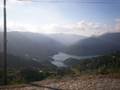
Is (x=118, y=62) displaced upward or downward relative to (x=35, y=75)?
upward

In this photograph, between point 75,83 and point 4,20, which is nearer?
point 75,83

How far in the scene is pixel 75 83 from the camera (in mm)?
13367

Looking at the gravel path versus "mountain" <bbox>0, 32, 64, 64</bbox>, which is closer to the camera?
the gravel path

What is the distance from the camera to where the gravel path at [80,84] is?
479 inches

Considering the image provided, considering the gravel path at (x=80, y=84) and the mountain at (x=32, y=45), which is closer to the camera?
the gravel path at (x=80, y=84)

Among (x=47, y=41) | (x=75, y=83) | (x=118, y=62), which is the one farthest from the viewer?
(x=47, y=41)

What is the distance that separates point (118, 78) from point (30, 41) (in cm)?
10277

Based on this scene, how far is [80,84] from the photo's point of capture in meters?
13.0

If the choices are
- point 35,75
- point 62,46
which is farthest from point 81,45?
point 35,75

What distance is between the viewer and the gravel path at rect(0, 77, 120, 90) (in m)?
12.2

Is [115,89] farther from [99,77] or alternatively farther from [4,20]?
[4,20]

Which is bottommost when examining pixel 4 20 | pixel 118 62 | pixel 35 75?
pixel 35 75

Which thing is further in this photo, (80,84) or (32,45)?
(32,45)

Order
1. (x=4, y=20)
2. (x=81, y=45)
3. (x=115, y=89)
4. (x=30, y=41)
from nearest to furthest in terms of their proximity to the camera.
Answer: (x=115, y=89) < (x=4, y=20) < (x=81, y=45) < (x=30, y=41)
